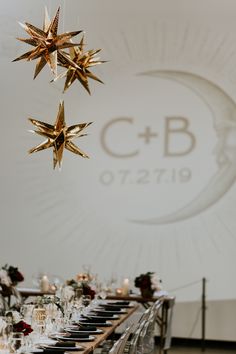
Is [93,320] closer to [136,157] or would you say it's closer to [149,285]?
[149,285]

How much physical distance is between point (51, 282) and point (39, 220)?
1064 millimetres

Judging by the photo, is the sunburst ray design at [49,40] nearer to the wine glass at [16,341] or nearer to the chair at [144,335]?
the chair at [144,335]

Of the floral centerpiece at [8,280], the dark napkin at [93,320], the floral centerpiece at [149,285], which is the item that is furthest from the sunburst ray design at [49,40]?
the floral centerpiece at [149,285]

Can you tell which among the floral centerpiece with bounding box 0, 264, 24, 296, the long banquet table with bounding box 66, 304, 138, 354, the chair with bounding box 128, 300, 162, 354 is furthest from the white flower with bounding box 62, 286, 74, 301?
the floral centerpiece with bounding box 0, 264, 24, 296

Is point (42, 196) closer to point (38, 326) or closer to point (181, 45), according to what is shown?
point (181, 45)

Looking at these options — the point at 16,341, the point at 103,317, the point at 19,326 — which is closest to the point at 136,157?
the point at 103,317

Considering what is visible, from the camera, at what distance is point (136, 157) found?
9977 mm

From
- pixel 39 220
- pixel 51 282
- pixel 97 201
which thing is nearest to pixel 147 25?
pixel 97 201

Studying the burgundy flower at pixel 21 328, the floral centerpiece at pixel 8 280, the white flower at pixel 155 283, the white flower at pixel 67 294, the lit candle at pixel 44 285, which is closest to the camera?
the burgundy flower at pixel 21 328

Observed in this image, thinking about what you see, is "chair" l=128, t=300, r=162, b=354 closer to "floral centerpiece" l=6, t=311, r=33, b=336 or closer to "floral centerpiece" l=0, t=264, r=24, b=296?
"floral centerpiece" l=6, t=311, r=33, b=336

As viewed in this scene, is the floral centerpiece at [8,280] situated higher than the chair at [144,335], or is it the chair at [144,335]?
the floral centerpiece at [8,280]

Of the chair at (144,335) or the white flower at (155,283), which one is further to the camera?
the white flower at (155,283)

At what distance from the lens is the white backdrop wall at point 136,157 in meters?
9.62

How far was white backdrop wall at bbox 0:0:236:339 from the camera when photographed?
31.6ft
